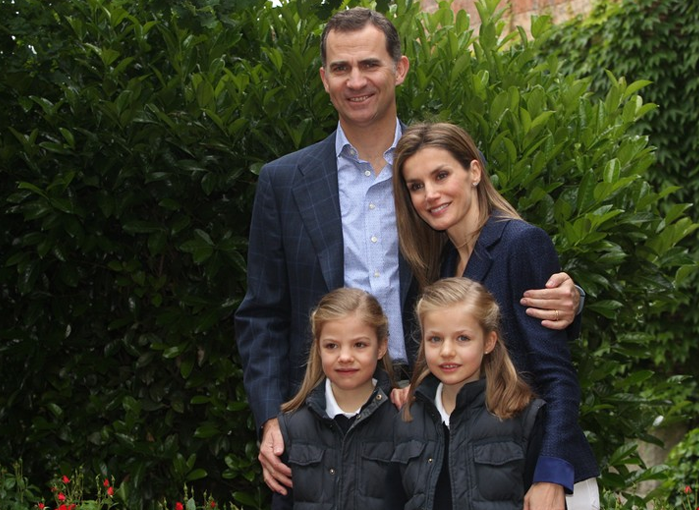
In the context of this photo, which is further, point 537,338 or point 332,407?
point 332,407

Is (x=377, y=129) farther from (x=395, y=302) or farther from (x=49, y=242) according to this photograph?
(x=49, y=242)

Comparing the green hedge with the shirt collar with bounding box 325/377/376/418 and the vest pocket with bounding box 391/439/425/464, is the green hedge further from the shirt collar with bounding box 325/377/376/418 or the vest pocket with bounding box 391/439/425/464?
the vest pocket with bounding box 391/439/425/464

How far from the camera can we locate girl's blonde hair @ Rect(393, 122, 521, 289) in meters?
2.94

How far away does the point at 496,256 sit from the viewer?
283 centimetres

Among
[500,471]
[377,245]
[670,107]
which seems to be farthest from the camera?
[670,107]

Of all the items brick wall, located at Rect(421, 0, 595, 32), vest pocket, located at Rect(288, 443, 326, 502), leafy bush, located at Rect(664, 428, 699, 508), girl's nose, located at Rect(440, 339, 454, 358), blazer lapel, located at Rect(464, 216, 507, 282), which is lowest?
leafy bush, located at Rect(664, 428, 699, 508)

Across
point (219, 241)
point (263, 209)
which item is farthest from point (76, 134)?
point (263, 209)

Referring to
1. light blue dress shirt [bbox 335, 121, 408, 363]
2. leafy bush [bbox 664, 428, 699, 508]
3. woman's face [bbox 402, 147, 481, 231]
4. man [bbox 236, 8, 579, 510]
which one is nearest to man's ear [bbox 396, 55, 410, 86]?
man [bbox 236, 8, 579, 510]

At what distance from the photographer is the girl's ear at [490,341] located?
279 cm

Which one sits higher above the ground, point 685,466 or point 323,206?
point 323,206

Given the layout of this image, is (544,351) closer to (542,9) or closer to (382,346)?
(382,346)

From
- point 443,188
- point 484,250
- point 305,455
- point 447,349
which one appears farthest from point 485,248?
point 305,455

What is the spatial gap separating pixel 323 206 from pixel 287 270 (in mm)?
251

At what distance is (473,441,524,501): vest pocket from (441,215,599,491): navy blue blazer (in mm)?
72
